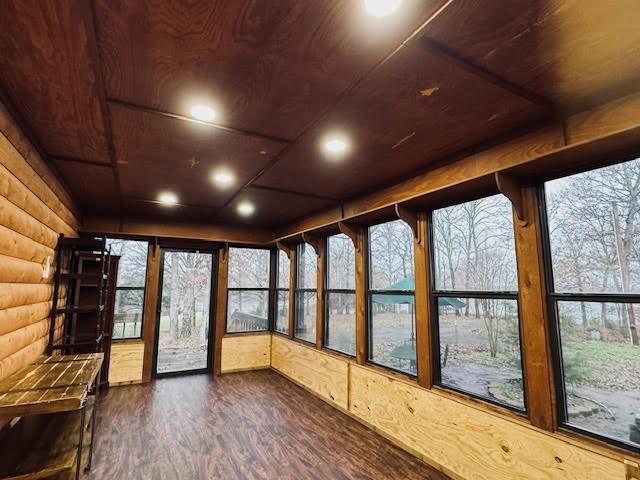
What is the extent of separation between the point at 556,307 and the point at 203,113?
8.43ft

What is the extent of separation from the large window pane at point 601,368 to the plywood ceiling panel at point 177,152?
2.33 meters

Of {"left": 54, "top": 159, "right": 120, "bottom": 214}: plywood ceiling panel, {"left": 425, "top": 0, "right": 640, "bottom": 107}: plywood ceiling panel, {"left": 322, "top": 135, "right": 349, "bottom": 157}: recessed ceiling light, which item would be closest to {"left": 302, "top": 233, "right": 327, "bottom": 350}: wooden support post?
{"left": 322, "top": 135, "right": 349, "bottom": 157}: recessed ceiling light

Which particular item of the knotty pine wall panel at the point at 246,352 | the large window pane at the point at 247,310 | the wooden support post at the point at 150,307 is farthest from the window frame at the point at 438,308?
the wooden support post at the point at 150,307

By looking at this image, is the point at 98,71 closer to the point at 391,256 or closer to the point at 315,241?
the point at 391,256

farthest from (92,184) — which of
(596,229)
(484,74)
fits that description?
(596,229)

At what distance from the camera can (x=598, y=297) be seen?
204cm

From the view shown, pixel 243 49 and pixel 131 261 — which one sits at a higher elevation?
pixel 243 49

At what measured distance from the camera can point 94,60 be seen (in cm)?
159

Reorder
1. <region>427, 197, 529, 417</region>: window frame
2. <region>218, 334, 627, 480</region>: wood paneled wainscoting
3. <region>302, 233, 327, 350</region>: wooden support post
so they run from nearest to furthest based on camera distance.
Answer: <region>218, 334, 627, 480</region>: wood paneled wainscoting
<region>427, 197, 529, 417</region>: window frame
<region>302, 233, 327, 350</region>: wooden support post

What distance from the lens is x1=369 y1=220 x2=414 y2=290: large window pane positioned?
3.50m

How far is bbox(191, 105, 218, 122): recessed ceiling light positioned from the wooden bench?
1863 mm

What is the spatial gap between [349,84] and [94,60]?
48.0 inches

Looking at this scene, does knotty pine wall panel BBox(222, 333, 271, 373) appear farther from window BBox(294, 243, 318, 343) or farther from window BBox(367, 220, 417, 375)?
window BBox(367, 220, 417, 375)

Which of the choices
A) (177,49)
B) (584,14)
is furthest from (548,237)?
(177,49)
